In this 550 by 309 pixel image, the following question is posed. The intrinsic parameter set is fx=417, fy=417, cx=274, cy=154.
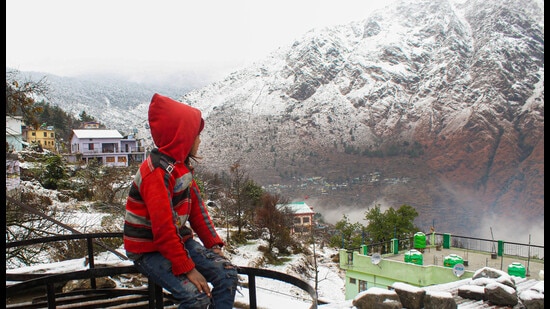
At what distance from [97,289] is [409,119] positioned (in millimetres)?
155305

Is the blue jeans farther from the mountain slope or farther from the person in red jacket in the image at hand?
the mountain slope

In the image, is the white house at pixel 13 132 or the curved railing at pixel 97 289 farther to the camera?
the white house at pixel 13 132

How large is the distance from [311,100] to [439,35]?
205ft

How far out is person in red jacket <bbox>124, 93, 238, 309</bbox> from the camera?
1802 millimetres

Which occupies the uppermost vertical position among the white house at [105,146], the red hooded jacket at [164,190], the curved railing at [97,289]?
the red hooded jacket at [164,190]

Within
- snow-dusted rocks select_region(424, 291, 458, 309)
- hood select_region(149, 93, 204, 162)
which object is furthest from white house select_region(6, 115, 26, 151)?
snow-dusted rocks select_region(424, 291, 458, 309)

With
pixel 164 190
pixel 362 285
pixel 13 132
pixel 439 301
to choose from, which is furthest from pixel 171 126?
pixel 362 285

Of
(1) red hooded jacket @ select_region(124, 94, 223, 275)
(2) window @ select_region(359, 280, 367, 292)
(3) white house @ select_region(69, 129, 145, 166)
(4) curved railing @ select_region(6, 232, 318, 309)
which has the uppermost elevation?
(1) red hooded jacket @ select_region(124, 94, 223, 275)

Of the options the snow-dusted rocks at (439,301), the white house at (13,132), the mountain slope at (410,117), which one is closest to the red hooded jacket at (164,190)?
the white house at (13,132)

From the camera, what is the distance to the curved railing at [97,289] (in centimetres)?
178

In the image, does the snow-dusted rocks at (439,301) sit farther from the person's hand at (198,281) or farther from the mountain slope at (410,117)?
the mountain slope at (410,117)

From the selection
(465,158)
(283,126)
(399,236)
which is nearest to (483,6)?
(465,158)

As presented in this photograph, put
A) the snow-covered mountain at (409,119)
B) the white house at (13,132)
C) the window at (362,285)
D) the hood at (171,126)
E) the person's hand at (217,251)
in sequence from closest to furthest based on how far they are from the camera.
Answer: the hood at (171,126) < the person's hand at (217,251) < the white house at (13,132) < the window at (362,285) < the snow-covered mountain at (409,119)

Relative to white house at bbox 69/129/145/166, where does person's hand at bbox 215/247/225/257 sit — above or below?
above
